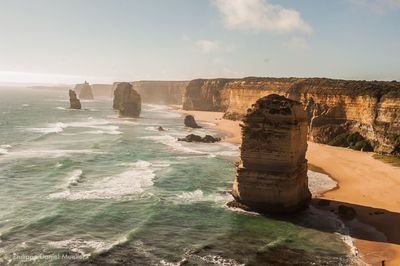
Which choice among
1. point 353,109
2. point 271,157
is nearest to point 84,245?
point 271,157

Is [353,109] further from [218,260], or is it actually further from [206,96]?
[206,96]

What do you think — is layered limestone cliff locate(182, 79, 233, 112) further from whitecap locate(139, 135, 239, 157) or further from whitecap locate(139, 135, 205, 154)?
whitecap locate(139, 135, 239, 157)

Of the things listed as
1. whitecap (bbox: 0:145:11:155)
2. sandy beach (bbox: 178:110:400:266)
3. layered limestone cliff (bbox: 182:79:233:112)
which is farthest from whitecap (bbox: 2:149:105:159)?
layered limestone cliff (bbox: 182:79:233:112)

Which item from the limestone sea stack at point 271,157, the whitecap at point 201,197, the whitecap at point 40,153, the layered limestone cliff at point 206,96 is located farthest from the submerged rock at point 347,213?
the layered limestone cliff at point 206,96

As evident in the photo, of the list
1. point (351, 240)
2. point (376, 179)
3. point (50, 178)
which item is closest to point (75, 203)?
point (50, 178)

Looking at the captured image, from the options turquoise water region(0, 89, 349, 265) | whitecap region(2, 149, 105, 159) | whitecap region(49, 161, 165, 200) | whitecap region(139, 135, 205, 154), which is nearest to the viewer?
turquoise water region(0, 89, 349, 265)
